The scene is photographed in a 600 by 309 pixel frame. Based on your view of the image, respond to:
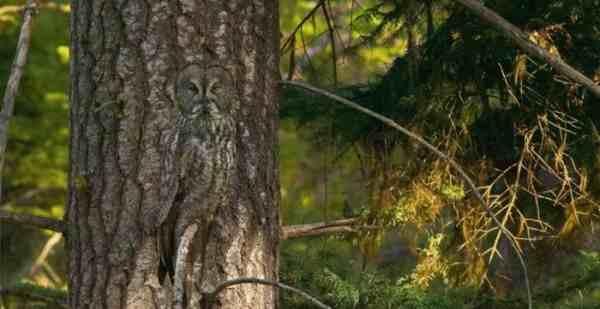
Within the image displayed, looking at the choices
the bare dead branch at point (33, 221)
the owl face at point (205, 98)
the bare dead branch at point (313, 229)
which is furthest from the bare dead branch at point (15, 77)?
the bare dead branch at point (313, 229)

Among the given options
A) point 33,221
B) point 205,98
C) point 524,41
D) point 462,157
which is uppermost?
point 524,41

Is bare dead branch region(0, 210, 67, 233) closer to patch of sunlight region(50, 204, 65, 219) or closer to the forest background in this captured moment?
the forest background

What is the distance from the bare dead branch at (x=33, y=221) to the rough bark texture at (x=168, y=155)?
6cm

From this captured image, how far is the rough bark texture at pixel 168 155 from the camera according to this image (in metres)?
3.34

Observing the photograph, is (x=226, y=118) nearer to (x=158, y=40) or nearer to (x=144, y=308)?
(x=158, y=40)

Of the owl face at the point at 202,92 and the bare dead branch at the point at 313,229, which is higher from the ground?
the owl face at the point at 202,92

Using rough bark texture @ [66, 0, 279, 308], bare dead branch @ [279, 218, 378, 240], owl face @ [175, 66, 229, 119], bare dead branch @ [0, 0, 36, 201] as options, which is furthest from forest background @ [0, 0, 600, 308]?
bare dead branch @ [0, 0, 36, 201]

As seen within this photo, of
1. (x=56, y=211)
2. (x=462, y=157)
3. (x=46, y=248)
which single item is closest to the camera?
(x=462, y=157)

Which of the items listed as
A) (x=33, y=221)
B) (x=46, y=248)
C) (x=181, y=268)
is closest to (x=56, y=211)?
(x=46, y=248)

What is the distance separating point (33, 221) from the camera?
11.1 ft

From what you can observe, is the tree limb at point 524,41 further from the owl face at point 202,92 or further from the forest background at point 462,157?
the owl face at point 202,92

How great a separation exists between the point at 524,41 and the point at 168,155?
126 centimetres

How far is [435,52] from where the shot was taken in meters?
4.06

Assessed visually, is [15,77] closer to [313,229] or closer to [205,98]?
[205,98]
